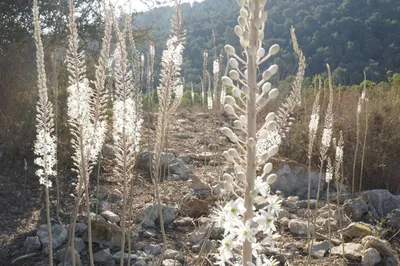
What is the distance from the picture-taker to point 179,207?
6562 mm

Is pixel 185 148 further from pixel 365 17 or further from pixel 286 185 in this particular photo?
pixel 365 17

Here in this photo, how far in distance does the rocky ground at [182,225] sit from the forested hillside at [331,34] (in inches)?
744

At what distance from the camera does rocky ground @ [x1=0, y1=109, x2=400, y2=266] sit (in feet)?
16.2

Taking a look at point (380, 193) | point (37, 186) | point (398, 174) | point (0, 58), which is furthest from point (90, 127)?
point (398, 174)

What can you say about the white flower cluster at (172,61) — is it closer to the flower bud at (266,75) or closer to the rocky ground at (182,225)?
the flower bud at (266,75)

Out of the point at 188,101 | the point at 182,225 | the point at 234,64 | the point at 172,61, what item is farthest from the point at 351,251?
the point at 188,101

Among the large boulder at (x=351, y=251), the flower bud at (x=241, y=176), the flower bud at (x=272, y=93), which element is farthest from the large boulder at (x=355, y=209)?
the flower bud at (x=241, y=176)

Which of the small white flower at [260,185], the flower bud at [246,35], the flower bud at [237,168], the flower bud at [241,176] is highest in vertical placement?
the flower bud at [246,35]

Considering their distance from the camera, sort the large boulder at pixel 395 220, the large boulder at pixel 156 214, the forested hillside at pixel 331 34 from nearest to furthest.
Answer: the large boulder at pixel 156 214
the large boulder at pixel 395 220
the forested hillside at pixel 331 34

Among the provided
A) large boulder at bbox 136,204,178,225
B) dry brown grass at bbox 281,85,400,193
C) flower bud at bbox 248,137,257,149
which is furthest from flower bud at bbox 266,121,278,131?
dry brown grass at bbox 281,85,400,193

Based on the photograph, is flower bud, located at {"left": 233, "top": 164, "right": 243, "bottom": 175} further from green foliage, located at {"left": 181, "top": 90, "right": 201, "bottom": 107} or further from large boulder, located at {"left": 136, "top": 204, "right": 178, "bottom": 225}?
green foliage, located at {"left": 181, "top": 90, "right": 201, "bottom": 107}

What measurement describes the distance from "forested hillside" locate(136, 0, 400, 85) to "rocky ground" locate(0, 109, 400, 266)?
1891cm

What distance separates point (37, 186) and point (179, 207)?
220cm

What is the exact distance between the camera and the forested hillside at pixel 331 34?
31781 millimetres
